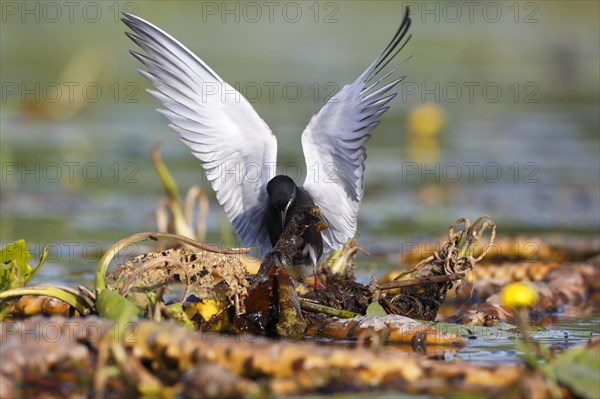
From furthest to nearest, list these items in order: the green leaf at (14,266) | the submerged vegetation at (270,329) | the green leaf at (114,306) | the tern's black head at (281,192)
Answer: the tern's black head at (281,192)
the green leaf at (14,266)
the green leaf at (114,306)
the submerged vegetation at (270,329)

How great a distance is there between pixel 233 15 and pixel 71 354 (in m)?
28.0

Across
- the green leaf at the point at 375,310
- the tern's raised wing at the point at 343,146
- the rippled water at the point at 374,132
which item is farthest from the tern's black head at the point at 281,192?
the green leaf at the point at 375,310

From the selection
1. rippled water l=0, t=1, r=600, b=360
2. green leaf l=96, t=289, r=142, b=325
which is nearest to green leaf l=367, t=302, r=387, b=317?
rippled water l=0, t=1, r=600, b=360

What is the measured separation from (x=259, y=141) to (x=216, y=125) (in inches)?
11.4

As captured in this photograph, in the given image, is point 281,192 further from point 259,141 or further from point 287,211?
point 259,141

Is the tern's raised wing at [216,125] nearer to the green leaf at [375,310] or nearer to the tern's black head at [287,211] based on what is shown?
the tern's black head at [287,211]

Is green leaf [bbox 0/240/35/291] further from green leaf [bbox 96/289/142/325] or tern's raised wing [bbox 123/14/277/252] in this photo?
tern's raised wing [bbox 123/14/277/252]

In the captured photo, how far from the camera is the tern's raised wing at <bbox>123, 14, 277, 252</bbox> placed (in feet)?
18.3

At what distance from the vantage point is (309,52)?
81.5 ft

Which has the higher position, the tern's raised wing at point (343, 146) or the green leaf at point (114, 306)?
the tern's raised wing at point (343, 146)

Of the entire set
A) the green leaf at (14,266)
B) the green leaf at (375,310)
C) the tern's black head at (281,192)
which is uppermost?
the tern's black head at (281,192)

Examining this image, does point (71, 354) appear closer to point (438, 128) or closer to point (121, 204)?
point (121, 204)

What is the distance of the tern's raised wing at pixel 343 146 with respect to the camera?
18.5 feet

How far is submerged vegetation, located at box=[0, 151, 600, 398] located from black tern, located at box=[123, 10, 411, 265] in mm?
594
